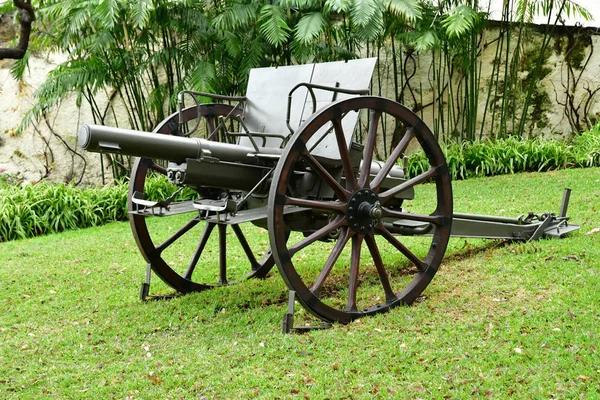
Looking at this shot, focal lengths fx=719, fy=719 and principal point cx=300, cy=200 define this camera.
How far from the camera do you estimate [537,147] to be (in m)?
10.2

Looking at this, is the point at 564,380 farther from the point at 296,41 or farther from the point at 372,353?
the point at 296,41

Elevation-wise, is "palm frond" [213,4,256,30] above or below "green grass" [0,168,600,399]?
above

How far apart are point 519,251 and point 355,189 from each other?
196 cm

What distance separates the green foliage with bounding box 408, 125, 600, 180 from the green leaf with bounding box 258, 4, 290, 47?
9.45 ft

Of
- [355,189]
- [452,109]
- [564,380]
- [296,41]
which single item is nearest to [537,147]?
[452,109]

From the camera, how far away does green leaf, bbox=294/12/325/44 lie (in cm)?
852

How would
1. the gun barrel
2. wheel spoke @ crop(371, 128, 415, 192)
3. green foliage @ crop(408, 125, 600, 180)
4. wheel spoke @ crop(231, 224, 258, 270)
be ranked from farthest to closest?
green foliage @ crop(408, 125, 600, 180) → wheel spoke @ crop(231, 224, 258, 270) → wheel spoke @ crop(371, 128, 415, 192) → the gun barrel

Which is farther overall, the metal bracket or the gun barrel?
the metal bracket

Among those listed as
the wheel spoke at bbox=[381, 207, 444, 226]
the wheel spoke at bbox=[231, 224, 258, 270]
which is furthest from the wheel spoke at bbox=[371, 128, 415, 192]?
the wheel spoke at bbox=[231, 224, 258, 270]

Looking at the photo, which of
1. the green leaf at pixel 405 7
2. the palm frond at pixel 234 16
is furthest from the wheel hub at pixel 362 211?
the palm frond at pixel 234 16

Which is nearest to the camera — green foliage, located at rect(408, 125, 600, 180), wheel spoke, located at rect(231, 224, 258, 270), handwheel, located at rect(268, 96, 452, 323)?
handwheel, located at rect(268, 96, 452, 323)

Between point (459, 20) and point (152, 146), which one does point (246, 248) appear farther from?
point (459, 20)

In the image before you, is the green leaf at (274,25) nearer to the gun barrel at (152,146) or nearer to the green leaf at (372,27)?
the green leaf at (372,27)

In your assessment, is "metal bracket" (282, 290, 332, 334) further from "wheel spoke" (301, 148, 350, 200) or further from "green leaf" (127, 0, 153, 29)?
"green leaf" (127, 0, 153, 29)
